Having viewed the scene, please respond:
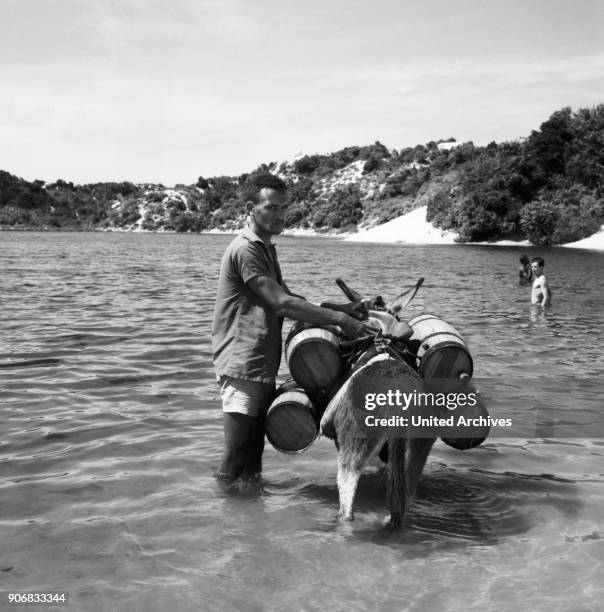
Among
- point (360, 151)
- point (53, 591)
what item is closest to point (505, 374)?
point (53, 591)

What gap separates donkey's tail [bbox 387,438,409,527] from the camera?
4.66m

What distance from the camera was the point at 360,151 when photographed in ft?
609

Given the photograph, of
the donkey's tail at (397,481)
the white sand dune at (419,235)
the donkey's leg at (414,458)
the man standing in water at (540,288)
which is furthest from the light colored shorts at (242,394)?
A: the white sand dune at (419,235)

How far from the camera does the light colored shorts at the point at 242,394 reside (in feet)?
16.7

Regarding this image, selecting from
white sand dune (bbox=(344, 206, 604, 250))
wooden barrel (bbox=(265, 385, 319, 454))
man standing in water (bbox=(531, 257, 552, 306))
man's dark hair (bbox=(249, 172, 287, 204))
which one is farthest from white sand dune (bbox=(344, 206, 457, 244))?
wooden barrel (bbox=(265, 385, 319, 454))

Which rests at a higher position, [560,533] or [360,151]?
[360,151]

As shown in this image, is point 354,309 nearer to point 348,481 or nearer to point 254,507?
point 348,481

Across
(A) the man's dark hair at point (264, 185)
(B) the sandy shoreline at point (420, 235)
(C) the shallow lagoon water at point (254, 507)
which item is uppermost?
(B) the sandy shoreline at point (420, 235)

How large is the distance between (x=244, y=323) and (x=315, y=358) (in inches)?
24.5

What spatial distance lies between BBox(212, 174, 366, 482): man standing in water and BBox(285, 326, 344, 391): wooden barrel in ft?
0.53

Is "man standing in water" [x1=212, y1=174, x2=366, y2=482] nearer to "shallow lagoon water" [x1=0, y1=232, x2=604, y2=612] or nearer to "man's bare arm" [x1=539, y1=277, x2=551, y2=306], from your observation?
"shallow lagoon water" [x1=0, y1=232, x2=604, y2=612]

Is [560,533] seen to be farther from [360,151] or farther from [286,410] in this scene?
[360,151]

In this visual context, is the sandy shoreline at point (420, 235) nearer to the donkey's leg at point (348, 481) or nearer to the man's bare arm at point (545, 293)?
the man's bare arm at point (545, 293)

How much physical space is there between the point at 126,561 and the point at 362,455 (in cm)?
184
